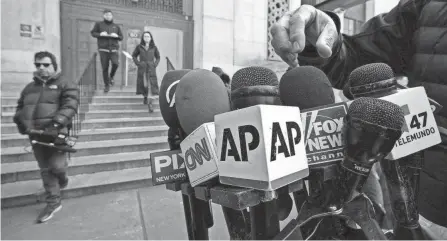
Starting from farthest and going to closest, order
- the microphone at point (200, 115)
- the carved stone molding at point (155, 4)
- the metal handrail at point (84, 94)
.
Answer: the carved stone molding at point (155, 4) < the metal handrail at point (84, 94) < the microphone at point (200, 115)

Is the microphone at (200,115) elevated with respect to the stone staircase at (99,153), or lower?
elevated

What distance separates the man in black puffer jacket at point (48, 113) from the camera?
10.9 feet

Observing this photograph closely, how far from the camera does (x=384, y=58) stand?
0.93 meters

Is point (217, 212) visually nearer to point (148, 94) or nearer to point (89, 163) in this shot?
point (89, 163)

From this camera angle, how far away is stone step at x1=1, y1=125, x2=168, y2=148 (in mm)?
4633

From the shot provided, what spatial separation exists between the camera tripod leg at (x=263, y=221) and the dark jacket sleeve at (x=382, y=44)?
479 mm

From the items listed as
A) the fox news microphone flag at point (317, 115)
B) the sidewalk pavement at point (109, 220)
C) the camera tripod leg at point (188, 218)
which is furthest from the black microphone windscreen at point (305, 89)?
Result: the sidewalk pavement at point (109, 220)

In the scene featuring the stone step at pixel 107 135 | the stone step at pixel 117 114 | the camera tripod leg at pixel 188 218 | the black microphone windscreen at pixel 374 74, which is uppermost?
the black microphone windscreen at pixel 374 74

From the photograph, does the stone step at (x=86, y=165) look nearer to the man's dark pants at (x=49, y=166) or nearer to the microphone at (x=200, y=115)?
the man's dark pants at (x=49, y=166)

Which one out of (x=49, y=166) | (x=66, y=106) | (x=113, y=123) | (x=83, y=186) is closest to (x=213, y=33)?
(x=113, y=123)

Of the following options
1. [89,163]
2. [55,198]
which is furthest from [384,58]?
[89,163]

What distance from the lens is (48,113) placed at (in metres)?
3.35

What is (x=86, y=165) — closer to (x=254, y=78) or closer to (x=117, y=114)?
(x=117, y=114)

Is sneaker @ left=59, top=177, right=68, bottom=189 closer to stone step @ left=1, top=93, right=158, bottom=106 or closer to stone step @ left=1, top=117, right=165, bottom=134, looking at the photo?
stone step @ left=1, top=117, right=165, bottom=134
